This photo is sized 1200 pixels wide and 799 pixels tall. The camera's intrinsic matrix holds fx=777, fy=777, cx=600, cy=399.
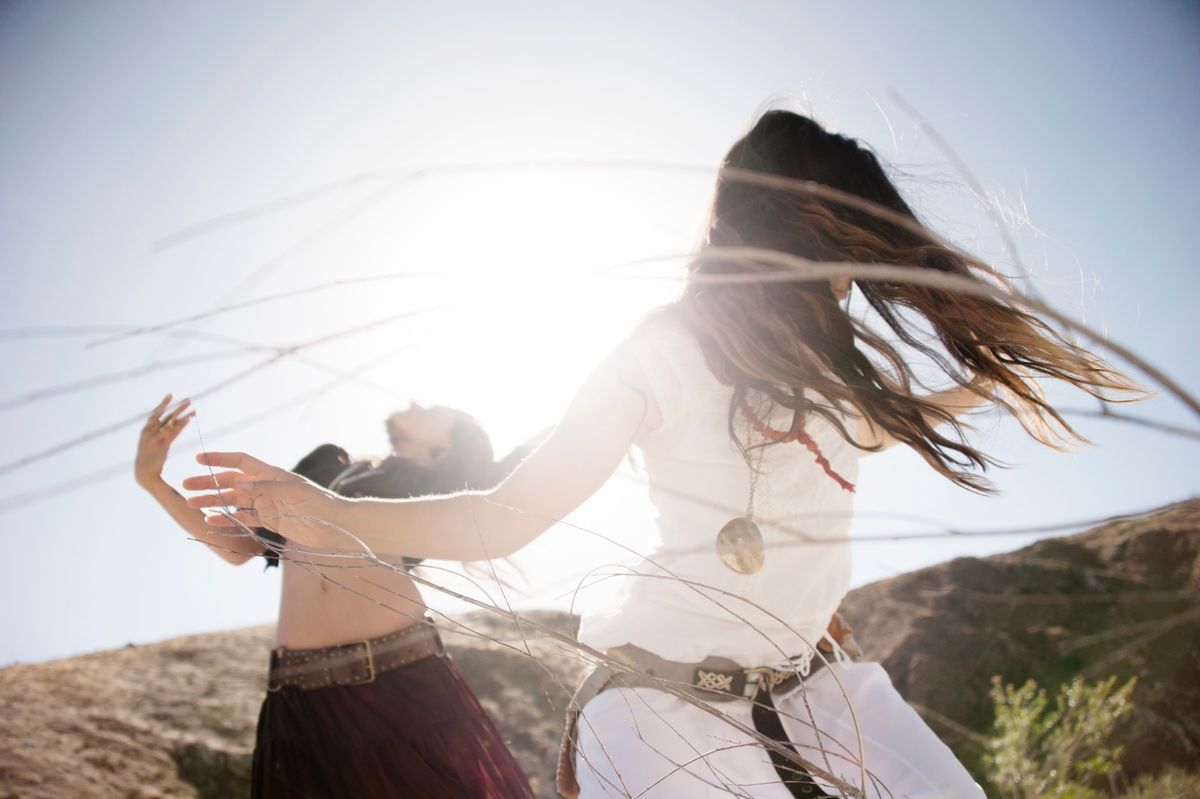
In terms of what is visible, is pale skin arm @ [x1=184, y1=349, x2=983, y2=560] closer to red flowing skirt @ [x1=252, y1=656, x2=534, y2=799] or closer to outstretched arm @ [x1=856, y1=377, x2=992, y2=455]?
outstretched arm @ [x1=856, y1=377, x2=992, y2=455]

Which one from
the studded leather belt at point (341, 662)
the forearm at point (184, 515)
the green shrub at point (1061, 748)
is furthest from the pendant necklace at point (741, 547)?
the green shrub at point (1061, 748)

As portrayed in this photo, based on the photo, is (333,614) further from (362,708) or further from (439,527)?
(439,527)

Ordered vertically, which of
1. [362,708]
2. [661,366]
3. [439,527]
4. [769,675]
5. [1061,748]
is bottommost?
[1061,748]

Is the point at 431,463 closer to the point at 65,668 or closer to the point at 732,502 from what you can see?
the point at 732,502

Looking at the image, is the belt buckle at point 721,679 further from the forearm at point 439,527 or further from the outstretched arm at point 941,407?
the outstretched arm at point 941,407

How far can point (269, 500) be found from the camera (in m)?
1.01

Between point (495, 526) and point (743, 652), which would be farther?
point (743, 652)

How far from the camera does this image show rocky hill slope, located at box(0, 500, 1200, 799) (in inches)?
152

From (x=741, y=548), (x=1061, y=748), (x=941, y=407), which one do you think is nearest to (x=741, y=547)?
(x=741, y=548)

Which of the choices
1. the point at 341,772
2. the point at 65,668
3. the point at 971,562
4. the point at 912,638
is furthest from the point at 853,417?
the point at 971,562

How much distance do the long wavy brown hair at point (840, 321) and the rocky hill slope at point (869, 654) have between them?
1829 mm

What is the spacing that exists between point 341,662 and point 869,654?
5.01 m

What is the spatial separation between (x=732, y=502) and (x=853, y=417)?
0.30 metres

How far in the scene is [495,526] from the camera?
109 cm
